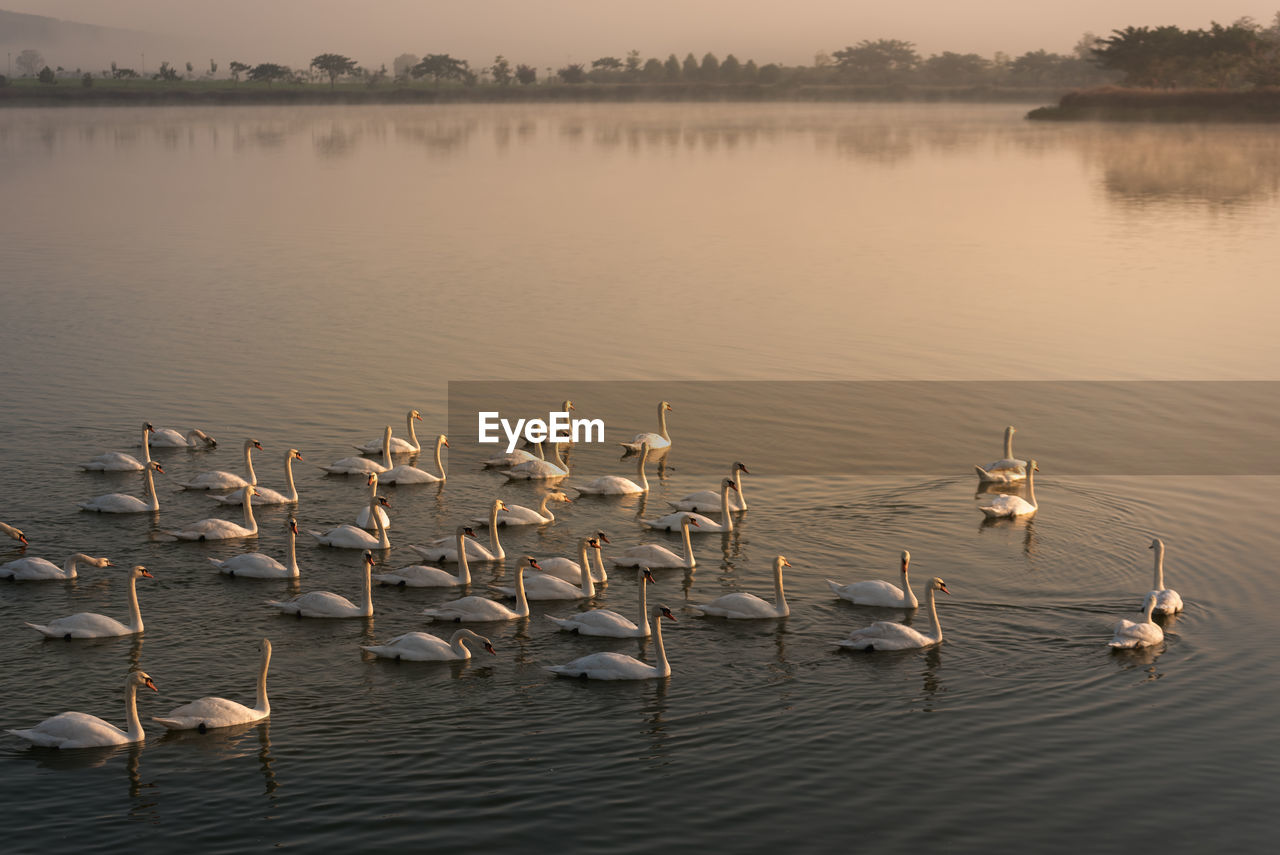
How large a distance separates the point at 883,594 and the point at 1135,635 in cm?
368

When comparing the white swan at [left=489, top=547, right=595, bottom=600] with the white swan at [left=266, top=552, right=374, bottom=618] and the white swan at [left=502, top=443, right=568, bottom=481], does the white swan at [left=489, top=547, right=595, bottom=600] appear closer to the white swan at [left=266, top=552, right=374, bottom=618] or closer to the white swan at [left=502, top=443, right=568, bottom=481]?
the white swan at [left=266, top=552, right=374, bottom=618]

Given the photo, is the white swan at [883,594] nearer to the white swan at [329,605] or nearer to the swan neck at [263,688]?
the white swan at [329,605]

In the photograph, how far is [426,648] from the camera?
2170 cm

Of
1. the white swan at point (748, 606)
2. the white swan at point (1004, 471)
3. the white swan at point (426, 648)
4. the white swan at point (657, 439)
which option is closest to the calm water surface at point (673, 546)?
the white swan at point (426, 648)

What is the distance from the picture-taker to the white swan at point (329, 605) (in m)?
23.3

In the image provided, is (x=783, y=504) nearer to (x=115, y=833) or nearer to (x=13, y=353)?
(x=115, y=833)

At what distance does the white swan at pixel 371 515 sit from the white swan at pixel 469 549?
2.29 ft

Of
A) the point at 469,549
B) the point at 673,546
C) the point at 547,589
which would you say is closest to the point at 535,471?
the point at 673,546

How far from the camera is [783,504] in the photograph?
30.1 metres

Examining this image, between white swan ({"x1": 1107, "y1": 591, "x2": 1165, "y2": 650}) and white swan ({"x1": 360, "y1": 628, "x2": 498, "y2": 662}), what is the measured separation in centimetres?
876

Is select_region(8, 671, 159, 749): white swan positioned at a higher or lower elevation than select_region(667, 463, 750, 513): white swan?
lower
